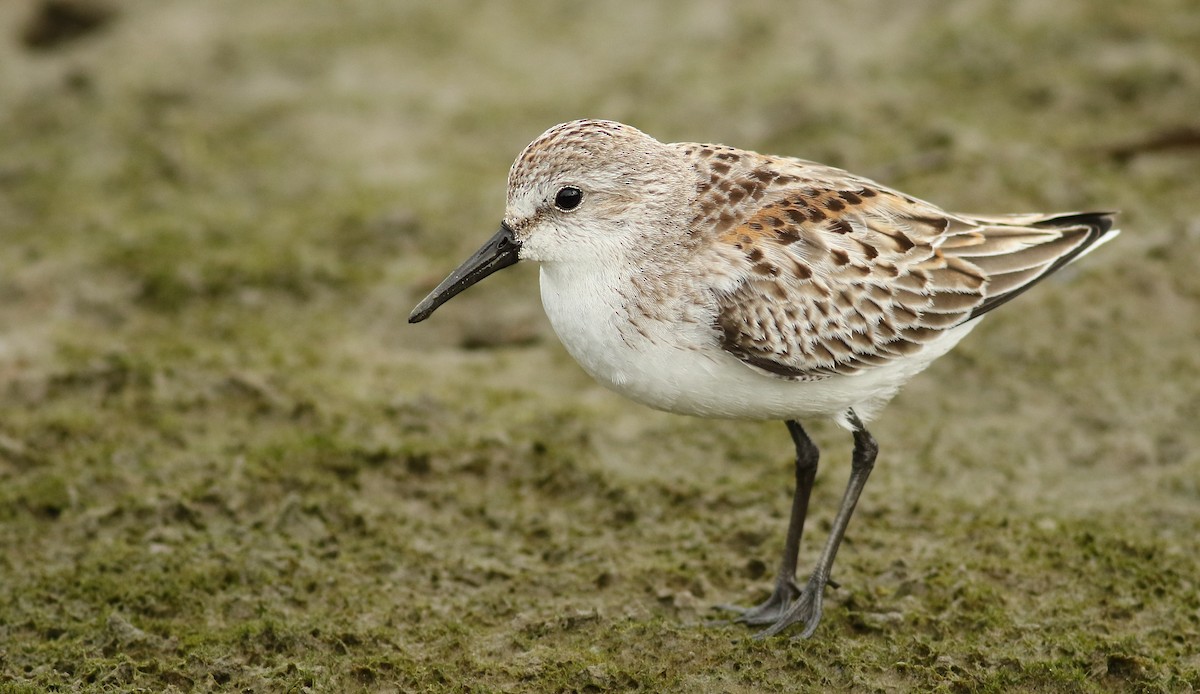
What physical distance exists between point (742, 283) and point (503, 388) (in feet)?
8.57

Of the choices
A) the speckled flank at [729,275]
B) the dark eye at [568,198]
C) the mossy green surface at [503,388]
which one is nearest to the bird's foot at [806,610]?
the mossy green surface at [503,388]

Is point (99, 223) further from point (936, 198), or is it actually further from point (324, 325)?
point (936, 198)

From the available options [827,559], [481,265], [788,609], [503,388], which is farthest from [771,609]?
[503,388]

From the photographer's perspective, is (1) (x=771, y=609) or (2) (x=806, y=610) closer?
(2) (x=806, y=610)

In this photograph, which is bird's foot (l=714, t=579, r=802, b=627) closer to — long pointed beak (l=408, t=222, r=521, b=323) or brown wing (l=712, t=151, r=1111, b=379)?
brown wing (l=712, t=151, r=1111, b=379)

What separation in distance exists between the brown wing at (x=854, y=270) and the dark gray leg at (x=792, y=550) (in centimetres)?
54

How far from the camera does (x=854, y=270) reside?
213 inches

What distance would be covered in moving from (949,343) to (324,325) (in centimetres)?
397

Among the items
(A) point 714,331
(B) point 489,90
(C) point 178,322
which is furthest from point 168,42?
(A) point 714,331

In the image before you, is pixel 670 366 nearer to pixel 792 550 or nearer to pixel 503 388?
pixel 792 550

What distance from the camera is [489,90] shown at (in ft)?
35.1

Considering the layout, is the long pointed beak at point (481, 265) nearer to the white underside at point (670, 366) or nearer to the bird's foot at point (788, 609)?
the white underside at point (670, 366)

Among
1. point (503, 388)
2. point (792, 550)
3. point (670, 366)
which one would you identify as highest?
point (670, 366)

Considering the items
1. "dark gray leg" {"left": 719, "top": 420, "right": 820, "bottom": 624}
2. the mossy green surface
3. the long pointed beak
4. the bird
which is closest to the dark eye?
the bird
